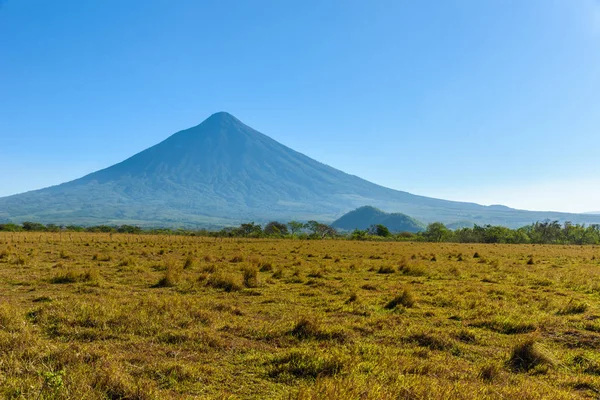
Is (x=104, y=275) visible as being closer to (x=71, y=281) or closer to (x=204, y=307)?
(x=71, y=281)

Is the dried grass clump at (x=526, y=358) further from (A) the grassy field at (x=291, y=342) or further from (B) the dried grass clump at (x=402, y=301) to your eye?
(B) the dried grass clump at (x=402, y=301)

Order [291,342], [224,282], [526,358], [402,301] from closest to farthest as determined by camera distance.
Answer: [526,358] → [291,342] → [402,301] → [224,282]

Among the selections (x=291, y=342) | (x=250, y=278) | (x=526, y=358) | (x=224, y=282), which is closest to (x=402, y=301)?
(x=526, y=358)

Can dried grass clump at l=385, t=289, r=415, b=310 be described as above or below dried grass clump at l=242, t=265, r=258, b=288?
above

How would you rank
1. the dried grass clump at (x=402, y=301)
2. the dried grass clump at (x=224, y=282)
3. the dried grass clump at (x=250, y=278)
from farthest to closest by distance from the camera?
1. the dried grass clump at (x=250, y=278)
2. the dried grass clump at (x=224, y=282)
3. the dried grass clump at (x=402, y=301)

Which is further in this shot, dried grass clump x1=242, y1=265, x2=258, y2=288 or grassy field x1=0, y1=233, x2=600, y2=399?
dried grass clump x1=242, y1=265, x2=258, y2=288

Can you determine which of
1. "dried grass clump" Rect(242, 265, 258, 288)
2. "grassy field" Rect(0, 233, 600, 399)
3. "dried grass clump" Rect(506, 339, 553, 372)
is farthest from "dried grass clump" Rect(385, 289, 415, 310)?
"dried grass clump" Rect(242, 265, 258, 288)

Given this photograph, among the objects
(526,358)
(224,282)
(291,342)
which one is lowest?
(224,282)

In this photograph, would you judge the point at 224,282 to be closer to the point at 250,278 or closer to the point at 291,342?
the point at 250,278

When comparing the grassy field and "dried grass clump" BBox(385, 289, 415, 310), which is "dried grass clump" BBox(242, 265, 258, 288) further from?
"dried grass clump" BBox(385, 289, 415, 310)

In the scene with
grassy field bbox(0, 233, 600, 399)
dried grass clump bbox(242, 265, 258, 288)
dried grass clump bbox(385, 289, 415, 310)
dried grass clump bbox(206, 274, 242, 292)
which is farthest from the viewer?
dried grass clump bbox(242, 265, 258, 288)

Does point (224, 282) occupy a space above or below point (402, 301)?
below

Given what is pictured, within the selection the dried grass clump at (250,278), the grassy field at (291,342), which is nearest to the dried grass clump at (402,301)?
the grassy field at (291,342)

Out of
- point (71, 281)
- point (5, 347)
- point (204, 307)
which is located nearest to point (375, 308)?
point (204, 307)
